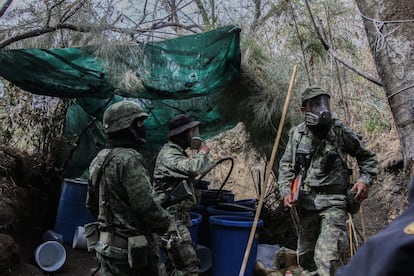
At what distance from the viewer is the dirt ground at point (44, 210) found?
4527mm

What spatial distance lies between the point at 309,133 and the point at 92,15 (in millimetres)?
2609

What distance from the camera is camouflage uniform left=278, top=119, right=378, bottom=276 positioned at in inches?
147

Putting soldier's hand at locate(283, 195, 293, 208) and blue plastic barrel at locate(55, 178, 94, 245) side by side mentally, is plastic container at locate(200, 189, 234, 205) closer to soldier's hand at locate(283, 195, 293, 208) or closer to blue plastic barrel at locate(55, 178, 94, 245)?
blue plastic barrel at locate(55, 178, 94, 245)

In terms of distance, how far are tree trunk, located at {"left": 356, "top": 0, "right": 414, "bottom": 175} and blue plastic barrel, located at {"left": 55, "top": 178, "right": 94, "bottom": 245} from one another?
3.89m

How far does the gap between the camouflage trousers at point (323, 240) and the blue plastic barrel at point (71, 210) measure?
2.76 metres

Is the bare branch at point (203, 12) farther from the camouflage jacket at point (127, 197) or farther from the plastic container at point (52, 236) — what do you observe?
the plastic container at point (52, 236)

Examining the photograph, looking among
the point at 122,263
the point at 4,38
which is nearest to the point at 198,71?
the point at 4,38

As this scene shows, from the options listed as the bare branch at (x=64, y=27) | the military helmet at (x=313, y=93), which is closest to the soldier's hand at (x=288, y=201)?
the military helmet at (x=313, y=93)

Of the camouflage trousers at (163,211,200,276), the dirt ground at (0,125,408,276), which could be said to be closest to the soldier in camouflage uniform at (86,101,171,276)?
the camouflage trousers at (163,211,200,276)

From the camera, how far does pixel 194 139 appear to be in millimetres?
4066

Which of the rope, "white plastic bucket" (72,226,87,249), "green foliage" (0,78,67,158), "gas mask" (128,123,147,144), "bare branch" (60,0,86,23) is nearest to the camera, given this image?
the rope

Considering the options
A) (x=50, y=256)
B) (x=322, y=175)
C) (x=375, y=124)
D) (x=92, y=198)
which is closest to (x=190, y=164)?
(x=92, y=198)

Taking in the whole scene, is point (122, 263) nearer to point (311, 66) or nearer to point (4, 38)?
point (4, 38)

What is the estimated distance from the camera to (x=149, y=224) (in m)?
2.90
